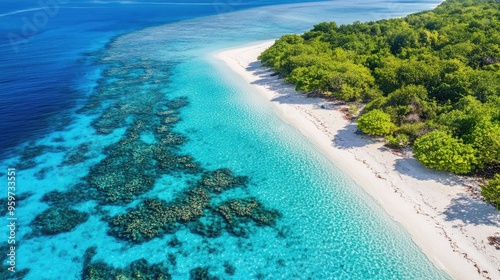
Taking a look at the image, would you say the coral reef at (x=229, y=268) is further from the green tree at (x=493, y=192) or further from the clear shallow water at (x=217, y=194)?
the green tree at (x=493, y=192)

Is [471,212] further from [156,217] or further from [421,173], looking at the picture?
[156,217]

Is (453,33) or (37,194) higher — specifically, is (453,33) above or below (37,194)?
above

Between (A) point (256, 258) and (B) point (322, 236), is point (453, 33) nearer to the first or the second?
(B) point (322, 236)

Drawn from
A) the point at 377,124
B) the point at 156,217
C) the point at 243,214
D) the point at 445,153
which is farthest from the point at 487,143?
the point at 156,217

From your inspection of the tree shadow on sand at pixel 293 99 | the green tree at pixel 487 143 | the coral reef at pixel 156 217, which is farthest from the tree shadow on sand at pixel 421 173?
the coral reef at pixel 156 217

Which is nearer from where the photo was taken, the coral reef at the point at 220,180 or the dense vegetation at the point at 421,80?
the dense vegetation at the point at 421,80

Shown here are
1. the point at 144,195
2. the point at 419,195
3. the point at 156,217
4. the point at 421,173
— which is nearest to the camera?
the point at 156,217

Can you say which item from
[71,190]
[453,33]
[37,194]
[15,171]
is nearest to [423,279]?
Result: [71,190]
